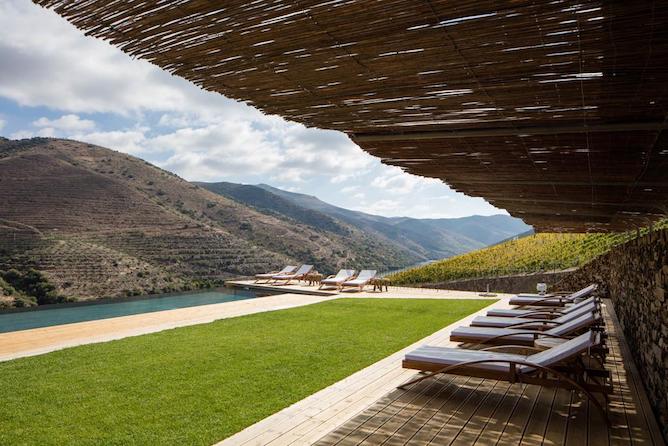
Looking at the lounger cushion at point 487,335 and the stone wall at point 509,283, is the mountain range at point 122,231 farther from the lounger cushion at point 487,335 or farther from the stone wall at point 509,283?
the lounger cushion at point 487,335

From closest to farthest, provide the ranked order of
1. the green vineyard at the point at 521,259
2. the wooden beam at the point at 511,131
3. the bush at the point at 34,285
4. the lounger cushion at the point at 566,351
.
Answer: the wooden beam at the point at 511,131 → the lounger cushion at the point at 566,351 → the green vineyard at the point at 521,259 → the bush at the point at 34,285

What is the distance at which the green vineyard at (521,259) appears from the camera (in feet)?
58.1

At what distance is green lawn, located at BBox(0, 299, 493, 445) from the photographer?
372cm

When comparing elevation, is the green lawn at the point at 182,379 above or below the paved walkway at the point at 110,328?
below

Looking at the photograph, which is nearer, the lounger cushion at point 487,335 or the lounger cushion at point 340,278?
the lounger cushion at point 487,335

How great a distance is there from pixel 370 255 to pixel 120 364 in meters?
52.3

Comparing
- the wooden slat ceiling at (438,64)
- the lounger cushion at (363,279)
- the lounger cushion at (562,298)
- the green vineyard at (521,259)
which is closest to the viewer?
the wooden slat ceiling at (438,64)

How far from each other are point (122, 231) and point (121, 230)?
0.23m

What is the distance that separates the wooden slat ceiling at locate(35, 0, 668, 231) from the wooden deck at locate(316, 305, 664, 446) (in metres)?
2.06

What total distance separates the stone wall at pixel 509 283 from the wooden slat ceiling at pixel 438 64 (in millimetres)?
14747

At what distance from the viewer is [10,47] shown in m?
18.0

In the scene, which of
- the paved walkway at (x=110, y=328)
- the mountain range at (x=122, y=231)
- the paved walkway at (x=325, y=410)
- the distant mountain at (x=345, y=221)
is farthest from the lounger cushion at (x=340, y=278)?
the distant mountain at (x=345, y=221)

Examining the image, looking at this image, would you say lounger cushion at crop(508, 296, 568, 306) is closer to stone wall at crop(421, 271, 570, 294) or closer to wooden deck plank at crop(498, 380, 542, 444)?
wooden deck plank at crop(498, 380, 542, 444)

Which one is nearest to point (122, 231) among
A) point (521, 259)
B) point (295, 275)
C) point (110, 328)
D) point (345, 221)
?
point (295, 275)
